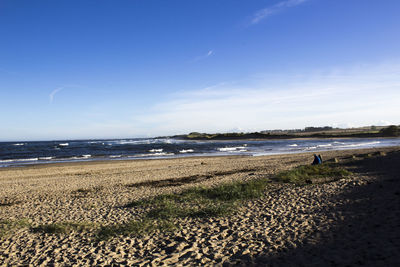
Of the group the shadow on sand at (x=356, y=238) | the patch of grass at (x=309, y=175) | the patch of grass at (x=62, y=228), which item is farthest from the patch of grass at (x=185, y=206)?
the shadow on sand at (x=356, y=238)

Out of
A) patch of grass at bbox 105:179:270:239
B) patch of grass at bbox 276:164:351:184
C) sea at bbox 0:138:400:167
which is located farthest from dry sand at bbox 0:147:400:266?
sea at bbox 0:138:400:167

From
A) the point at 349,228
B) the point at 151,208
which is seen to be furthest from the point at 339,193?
the point at 151,208

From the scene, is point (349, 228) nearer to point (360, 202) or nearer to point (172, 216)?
point (360, 202)

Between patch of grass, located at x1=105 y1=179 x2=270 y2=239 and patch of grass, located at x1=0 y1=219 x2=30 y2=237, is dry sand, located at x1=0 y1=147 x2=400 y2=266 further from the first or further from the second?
patch of grass, located at x1=105 y1=179 x2=270 y2=239

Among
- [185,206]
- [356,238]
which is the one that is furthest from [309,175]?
[356,238]

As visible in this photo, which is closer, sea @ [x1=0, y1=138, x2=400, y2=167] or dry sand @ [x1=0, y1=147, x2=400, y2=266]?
dry sand @ [x1=0, y1=147, x2=400, y2=266]

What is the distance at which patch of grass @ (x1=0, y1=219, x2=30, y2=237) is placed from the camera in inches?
352

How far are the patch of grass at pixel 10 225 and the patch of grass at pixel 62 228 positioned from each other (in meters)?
0.61

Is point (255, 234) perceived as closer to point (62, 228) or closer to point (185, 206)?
point (185, 206)

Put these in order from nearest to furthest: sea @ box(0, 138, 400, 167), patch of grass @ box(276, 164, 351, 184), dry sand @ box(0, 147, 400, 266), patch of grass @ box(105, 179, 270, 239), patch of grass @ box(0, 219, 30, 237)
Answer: dry sand @ box(0, 147, 400, 266)
patch of grass @ box(105, 179, 270, 239)
patch of grass @ box(0, 219, 30, 237)
patch of grass @ box(276, 164, 351, 184)
sea @ box(0, 138, 400, 167)

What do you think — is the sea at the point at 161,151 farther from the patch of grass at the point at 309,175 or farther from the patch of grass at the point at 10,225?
the patch of grass at the point at 10,225

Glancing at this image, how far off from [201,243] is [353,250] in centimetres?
358

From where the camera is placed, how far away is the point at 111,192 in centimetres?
1523

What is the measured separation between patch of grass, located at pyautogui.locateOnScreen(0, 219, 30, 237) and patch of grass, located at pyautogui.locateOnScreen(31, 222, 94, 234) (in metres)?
0.61
